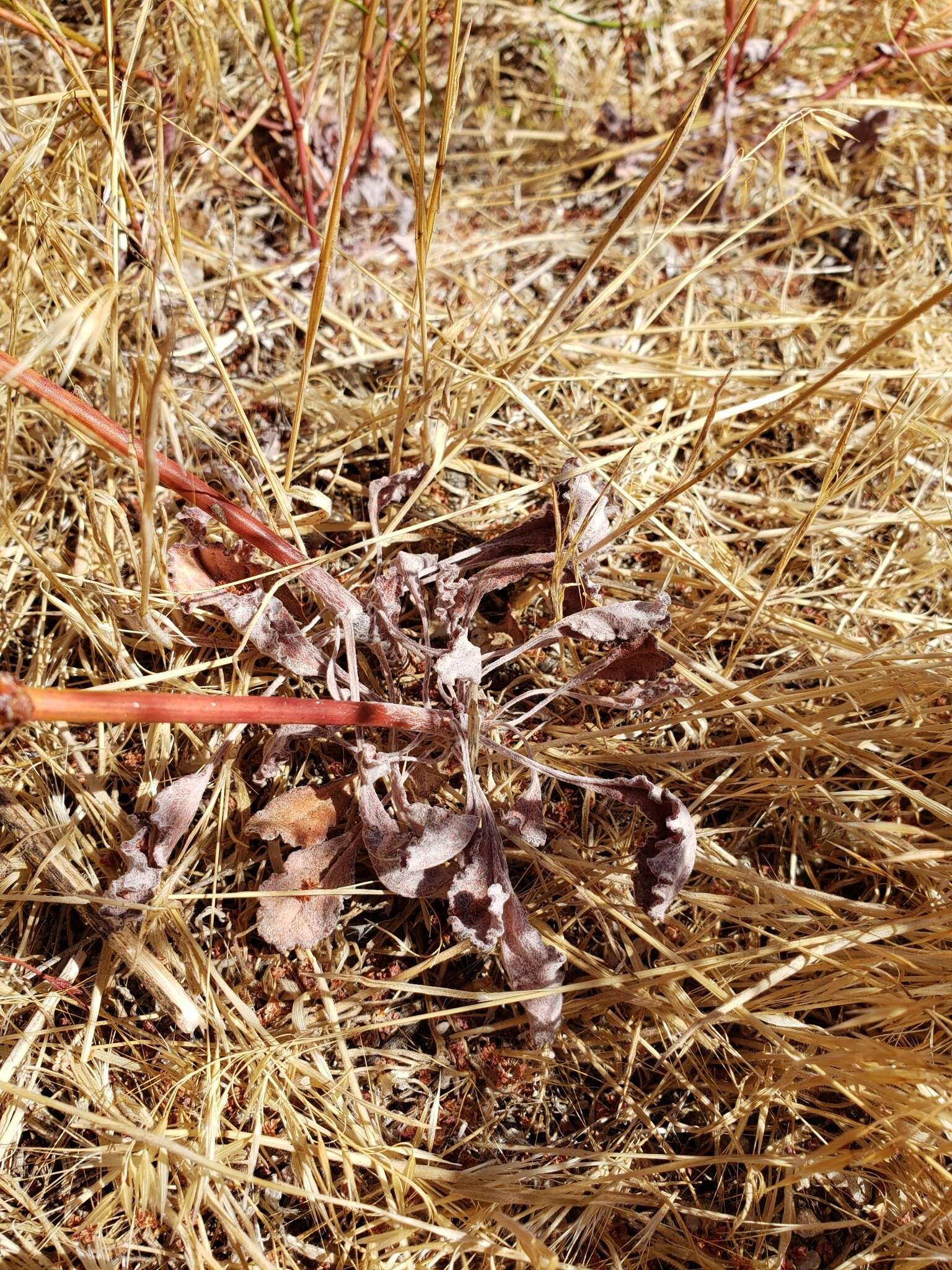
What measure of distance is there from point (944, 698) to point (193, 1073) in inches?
57.8

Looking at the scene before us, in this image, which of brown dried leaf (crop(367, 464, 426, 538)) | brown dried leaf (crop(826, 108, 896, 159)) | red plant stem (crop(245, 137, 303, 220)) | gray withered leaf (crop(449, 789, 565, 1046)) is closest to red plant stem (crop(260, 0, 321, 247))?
red plant stem (crop(245, 137, 303, 220))

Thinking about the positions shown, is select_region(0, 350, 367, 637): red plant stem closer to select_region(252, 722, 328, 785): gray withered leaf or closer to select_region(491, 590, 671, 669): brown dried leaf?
select_region(252, 722, 328, 785): gray withered leaf

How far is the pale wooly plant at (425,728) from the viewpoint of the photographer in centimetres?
143

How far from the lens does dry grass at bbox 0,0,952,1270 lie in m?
1.44

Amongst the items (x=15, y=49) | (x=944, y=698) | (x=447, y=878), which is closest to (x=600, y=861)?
(x=447, y=878)

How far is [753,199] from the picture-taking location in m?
2.24

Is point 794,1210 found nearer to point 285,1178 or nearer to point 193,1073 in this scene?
point 285,1178

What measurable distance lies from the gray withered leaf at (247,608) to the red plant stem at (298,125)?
0.66 m

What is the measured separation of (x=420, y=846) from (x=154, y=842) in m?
0.46

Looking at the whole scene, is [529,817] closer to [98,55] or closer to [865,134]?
[98,55]

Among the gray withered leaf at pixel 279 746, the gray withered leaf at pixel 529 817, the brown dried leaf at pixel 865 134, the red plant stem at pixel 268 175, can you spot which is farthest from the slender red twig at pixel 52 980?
the brown dried leaf at pixel 865 134

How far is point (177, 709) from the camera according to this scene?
1.04m

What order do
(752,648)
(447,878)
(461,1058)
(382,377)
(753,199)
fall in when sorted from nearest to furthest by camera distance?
1. (447,878)
2. (461,1058)
3. (752,648)
4. (382,377)
5. (753,199)

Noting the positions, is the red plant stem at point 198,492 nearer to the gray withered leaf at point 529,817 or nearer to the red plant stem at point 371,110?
the gray withered leaf at point 529,817
